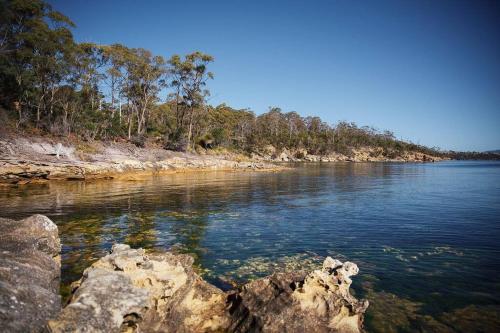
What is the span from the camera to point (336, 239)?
39.2ft

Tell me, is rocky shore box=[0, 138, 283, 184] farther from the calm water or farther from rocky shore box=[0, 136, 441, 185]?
the calm water

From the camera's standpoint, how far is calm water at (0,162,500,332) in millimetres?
7070

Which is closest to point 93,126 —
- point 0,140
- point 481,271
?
point 0,140

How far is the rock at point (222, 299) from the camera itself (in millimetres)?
4734

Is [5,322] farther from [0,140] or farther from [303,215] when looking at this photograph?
[0,140]

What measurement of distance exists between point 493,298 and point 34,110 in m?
52.7

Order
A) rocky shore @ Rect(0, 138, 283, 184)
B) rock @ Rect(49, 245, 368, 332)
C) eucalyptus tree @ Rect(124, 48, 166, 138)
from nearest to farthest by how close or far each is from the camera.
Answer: rock @ Rect(49, 245, 368, 332), rocky shore @ Rect(0, 138, 283, 184), eucalyptus tree @ Rect(124, 48, 166, 138)

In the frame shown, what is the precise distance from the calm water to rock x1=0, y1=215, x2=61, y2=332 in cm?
167

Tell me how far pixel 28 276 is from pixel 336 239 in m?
10.0

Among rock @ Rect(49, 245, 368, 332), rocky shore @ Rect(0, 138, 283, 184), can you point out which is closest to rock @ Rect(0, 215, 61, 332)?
rock @ Rect(49, 245, 368, 332)

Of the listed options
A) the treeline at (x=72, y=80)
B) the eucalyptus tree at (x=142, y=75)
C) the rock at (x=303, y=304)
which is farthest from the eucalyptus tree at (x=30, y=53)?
the rock at (x=303, y=304)

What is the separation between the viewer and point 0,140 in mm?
30969

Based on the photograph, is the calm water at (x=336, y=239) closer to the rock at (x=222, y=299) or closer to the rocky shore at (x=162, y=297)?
the rock at (x=222, y=299)

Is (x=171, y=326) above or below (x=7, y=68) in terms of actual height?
below
